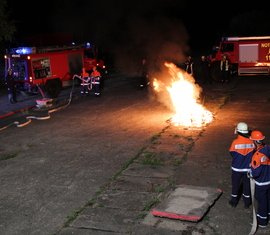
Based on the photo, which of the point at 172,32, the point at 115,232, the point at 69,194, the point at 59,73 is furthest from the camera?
the point at 172,32

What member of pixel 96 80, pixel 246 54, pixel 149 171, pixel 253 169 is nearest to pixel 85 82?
pixel 96 80

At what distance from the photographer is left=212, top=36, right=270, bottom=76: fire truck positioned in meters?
24.3

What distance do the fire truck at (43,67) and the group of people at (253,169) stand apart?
1420 centimetres

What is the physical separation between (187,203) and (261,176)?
1.48 metres

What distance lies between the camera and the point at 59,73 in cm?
2134

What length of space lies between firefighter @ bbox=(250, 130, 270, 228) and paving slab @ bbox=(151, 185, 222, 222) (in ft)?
3.07

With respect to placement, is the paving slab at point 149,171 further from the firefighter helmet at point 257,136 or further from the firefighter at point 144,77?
the firefighter at point 144,77

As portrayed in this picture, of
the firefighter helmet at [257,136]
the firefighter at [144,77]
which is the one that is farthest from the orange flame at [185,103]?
the firefighter helmet at [257,136]

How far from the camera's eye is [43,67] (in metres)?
20.3

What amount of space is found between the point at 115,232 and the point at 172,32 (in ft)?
64.4

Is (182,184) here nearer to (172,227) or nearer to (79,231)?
(172,227)

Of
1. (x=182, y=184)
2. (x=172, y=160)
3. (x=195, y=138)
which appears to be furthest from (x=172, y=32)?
(x=182, y=184)

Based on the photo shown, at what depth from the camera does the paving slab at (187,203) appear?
6.64 m

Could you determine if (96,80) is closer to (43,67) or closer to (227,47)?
(43,67)
